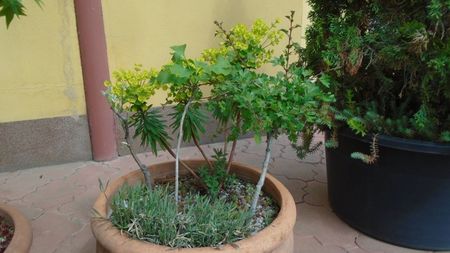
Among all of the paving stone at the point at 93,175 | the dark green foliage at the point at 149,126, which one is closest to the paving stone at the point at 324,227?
the dark green foliage at the point at 149,126

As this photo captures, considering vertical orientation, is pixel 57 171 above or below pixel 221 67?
below

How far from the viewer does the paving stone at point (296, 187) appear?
9.16 feet

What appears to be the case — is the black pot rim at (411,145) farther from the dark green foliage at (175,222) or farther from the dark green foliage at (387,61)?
the dark green foliage at (175,222)

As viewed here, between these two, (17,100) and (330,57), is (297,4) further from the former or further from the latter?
(17,100)

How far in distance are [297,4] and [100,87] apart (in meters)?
1.87

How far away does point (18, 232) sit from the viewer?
218 cm

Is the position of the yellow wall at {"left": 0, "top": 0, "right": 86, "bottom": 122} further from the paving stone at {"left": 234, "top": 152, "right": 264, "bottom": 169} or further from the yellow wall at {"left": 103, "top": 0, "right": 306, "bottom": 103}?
the paving stone at {"left": 234, "top": 152, "right": 264, "bottom": 169}

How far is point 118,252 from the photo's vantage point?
1443 millimetres

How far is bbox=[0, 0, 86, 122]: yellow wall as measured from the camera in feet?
9.63

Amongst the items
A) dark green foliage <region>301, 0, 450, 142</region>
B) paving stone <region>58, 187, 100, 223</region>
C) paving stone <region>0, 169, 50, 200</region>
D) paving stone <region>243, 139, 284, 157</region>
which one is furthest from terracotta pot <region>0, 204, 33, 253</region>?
paving stone <region>243, 139, 284, 157</region>

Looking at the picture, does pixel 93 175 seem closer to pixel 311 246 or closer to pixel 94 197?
pixel 94 197

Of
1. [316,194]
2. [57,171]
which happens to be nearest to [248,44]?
[316,194]

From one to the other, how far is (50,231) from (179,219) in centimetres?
118

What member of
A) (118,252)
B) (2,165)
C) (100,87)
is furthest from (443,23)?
(2,165)
